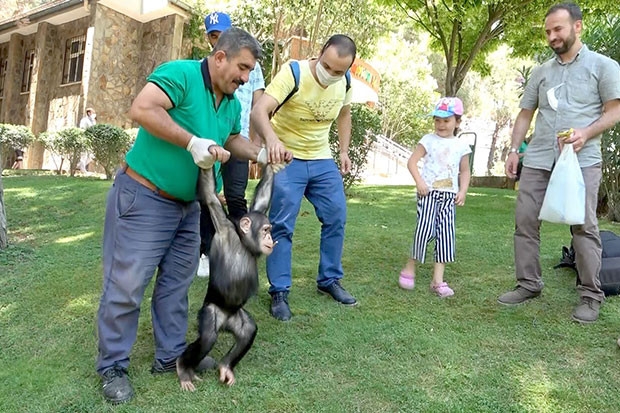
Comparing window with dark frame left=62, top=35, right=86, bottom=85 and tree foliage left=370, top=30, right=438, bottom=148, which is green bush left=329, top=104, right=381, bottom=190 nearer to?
window with dark frame left=62, top=35, right=86, bottom=85

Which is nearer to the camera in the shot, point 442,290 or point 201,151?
point 201,151

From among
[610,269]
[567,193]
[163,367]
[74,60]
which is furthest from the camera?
[74,60]

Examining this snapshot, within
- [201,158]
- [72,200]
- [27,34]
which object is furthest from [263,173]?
[27,34]

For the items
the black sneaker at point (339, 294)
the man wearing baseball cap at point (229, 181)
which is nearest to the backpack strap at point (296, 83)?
the man wearing baseball cap at point (229, 181)

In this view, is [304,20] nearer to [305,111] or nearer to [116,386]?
[305,111]

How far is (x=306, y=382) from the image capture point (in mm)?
2807

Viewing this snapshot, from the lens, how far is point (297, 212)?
12.5 ft

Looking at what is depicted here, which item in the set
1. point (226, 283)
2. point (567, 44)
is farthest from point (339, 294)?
point (567, 44)

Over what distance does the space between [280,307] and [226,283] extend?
3.42 ft

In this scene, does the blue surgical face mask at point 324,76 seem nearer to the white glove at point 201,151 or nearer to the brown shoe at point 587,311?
the white glove at point 201,151

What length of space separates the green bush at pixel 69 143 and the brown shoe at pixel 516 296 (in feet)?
31.1

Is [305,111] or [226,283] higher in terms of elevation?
[305,111]

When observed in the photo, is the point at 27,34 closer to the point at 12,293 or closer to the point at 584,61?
the point at 12,293

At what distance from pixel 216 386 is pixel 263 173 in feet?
3.74
